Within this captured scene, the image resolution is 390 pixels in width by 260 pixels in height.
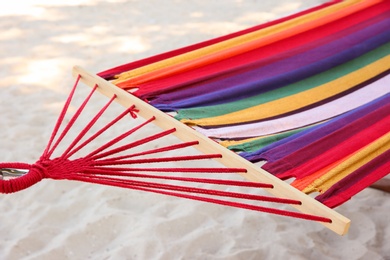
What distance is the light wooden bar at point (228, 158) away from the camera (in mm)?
1315

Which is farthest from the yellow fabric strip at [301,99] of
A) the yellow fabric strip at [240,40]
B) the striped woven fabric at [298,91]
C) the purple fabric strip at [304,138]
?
the yellow fabric strip at [240,40]

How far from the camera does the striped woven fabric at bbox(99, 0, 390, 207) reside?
1.48 m

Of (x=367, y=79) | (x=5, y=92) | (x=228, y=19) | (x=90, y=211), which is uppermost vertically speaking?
(x=228, y=19)

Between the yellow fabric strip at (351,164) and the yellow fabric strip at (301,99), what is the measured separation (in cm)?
35

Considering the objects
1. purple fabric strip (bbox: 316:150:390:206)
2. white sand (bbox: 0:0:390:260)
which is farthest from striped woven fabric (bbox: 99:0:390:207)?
white sand (bbox: 0:0:390:260)

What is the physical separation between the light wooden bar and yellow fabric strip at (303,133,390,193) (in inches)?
1.8

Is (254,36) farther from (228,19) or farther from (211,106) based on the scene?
(228,19)

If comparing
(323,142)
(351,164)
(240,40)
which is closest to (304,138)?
(323,142)

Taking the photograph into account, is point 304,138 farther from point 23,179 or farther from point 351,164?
point 23,179

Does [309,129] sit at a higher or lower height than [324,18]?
lower

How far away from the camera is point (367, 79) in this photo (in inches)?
80.0

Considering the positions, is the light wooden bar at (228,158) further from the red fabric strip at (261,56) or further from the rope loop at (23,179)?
the rope loop at (23,179)

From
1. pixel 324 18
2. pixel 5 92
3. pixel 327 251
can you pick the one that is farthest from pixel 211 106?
pixel 5 92

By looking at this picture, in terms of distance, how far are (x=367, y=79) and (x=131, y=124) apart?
104 cm
